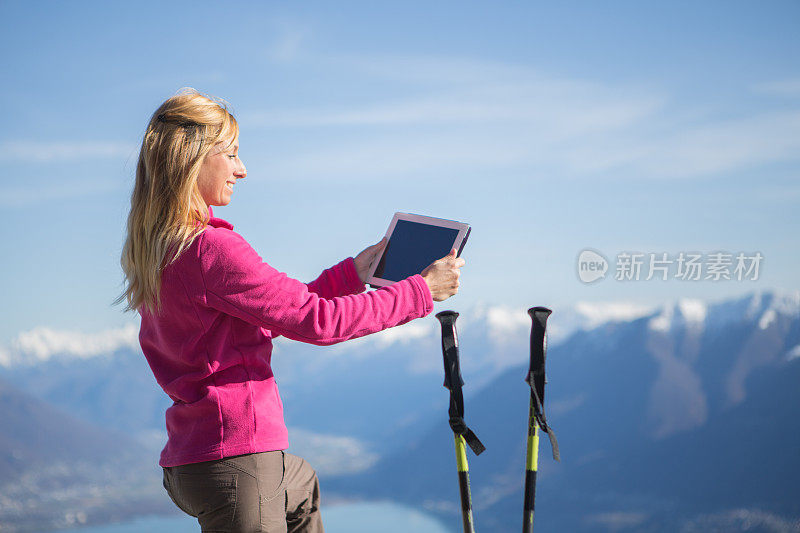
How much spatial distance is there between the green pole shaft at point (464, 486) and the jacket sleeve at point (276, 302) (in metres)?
0.37

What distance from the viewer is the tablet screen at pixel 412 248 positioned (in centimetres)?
146

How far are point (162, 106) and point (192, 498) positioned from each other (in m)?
0.67

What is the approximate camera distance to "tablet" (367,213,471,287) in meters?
1.46

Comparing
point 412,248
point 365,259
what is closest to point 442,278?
point 412,248

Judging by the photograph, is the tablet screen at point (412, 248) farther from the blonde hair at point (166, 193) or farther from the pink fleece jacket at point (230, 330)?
the blonde hair at point (166, 193)

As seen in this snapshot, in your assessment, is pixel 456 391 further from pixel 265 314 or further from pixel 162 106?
pixel 162 106

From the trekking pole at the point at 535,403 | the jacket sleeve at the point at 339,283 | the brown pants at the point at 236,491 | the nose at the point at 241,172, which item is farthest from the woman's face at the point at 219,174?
the trekking pole at the point at 535,403

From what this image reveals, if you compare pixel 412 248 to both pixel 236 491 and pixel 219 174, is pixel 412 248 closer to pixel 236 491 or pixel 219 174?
pixel 219 174

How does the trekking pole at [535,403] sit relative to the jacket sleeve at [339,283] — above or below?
below

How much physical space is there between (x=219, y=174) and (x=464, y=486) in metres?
0.80

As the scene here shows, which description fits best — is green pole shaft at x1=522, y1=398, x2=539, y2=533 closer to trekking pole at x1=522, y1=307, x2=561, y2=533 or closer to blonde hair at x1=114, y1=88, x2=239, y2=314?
trekking pole at x1=522, y1=307, x2=561, y2=533

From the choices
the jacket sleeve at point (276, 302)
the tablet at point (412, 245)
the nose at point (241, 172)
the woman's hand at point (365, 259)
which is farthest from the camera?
the woman's hand at point (365, 259)

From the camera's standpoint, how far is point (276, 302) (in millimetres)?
1232

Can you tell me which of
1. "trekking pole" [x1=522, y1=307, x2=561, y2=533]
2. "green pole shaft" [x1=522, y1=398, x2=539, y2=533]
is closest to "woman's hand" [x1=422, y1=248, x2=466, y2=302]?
"trekking pole" [x1=522, y1=307, x2=561, y2=533]
